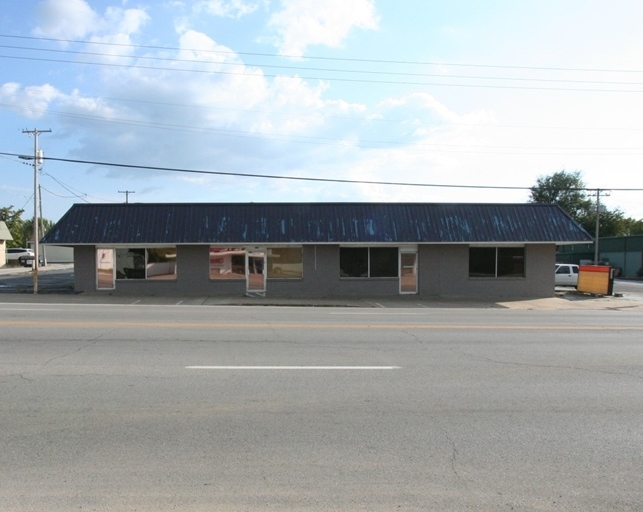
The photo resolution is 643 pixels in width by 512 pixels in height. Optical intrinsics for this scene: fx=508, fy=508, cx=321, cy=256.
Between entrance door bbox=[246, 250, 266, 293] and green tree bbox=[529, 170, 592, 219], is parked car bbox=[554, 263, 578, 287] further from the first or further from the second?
green tree bbox=[529, 170, 592, 219]

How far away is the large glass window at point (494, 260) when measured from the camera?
952 inches

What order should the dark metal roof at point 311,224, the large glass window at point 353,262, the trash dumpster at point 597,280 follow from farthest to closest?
the trash dumpster at point 597,280
the large glass window at point 353,262
the dark metal roof at point 311,224

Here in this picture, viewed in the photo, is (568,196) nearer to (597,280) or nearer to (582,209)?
(582,209)

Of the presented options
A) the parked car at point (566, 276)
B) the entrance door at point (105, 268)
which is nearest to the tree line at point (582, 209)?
the parked car at point (566, 276)

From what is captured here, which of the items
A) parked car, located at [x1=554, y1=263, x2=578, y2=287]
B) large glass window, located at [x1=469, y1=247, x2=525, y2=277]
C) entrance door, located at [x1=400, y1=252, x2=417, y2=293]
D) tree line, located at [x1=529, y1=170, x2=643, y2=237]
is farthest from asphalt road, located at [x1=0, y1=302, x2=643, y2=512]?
tree line, located at [x1=529, y1=170, x2=643, y2=237]

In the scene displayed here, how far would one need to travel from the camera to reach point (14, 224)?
87.9 meters

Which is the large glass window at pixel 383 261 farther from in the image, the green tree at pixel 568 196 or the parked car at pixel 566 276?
the green tree at pixel 568 196

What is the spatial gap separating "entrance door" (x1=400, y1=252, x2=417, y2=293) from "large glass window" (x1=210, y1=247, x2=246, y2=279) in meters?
7.46

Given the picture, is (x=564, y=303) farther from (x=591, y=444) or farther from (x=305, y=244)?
(x=591, y=444)

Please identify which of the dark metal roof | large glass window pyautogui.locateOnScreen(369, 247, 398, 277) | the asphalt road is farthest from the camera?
large glass window pyautogui.locateOnScreen(369, 247, 398, 277)

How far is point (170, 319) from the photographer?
1271 cm

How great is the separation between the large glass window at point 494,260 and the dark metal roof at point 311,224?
103 cm

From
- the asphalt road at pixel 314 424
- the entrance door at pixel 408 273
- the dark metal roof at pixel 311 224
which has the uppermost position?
the dark metal roof at pixel 311 224

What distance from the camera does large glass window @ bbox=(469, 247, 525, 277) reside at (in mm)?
24172
